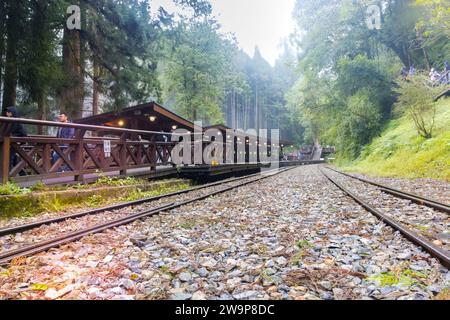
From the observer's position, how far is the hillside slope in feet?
35.2

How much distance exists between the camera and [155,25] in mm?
14984

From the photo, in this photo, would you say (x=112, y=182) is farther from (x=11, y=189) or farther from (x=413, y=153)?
(x=413, y=153)

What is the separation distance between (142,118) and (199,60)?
54.8 ft

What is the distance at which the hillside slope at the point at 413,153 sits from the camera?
1072cm

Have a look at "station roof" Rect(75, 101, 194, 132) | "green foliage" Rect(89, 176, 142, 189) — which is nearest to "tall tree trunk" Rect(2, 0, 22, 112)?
"station roof" Rect(75, 101, 194, 132)

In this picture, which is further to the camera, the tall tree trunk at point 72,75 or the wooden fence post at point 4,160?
the tall tree trunk at point 72,75

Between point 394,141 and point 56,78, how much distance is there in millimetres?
17175

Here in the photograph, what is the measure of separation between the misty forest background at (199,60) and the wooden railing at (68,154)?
3.24 metres

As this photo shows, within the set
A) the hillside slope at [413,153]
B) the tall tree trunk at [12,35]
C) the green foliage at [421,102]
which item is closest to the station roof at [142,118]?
the tall tree trunk at [12,35]

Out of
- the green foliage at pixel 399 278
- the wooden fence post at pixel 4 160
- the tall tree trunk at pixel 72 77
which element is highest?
the tall tree trunk at pixel 72 77

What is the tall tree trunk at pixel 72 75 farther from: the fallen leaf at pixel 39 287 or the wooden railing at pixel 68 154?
the fallen leaf at pixel 39 287

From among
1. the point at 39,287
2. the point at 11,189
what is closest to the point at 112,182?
the point at 11,189

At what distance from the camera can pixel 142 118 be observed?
15469 millimetres

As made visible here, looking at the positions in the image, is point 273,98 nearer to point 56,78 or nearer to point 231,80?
point 231,80
